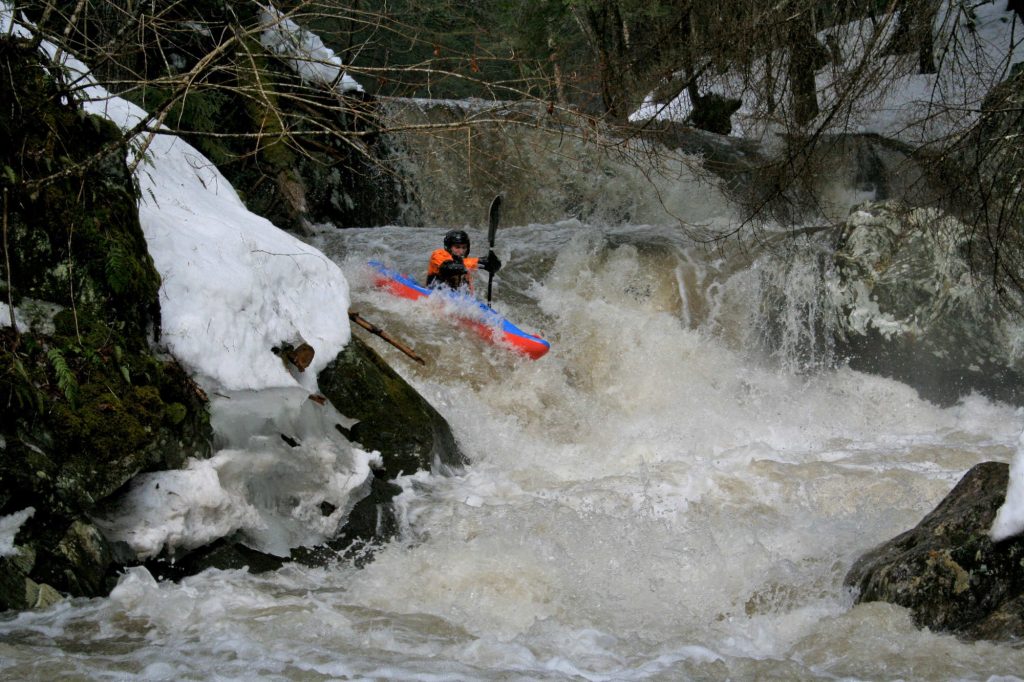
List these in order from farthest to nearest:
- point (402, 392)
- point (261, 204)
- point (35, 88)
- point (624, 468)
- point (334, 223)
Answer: point (334, 223) < point (261, 204) < point (624, 468) < point (402, 392) < point (35, 88)

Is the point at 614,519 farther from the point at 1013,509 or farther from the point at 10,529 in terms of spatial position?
the point at 10,529

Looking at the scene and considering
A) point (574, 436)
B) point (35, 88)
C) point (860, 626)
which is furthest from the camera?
point (574, 436)

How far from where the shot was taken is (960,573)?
3156mm

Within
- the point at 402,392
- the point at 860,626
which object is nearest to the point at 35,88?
the point at 402,392

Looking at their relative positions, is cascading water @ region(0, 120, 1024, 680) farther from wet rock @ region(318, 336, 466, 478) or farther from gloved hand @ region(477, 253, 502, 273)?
gloved hand @ region(477, 253, 502, 273)

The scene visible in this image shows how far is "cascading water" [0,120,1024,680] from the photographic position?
299 centimetres

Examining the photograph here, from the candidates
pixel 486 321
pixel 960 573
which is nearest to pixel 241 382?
pixel 960 573

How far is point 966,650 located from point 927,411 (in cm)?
565

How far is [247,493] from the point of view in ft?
13.7

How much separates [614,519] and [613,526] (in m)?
0.13

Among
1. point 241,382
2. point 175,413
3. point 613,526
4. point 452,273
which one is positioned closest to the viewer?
point 175,413

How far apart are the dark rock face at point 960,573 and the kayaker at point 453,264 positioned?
559 cm

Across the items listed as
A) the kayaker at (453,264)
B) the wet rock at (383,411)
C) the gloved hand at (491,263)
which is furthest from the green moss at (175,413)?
the gloved hand at (491,263)

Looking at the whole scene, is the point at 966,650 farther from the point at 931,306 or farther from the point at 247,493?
the point at 931,306
